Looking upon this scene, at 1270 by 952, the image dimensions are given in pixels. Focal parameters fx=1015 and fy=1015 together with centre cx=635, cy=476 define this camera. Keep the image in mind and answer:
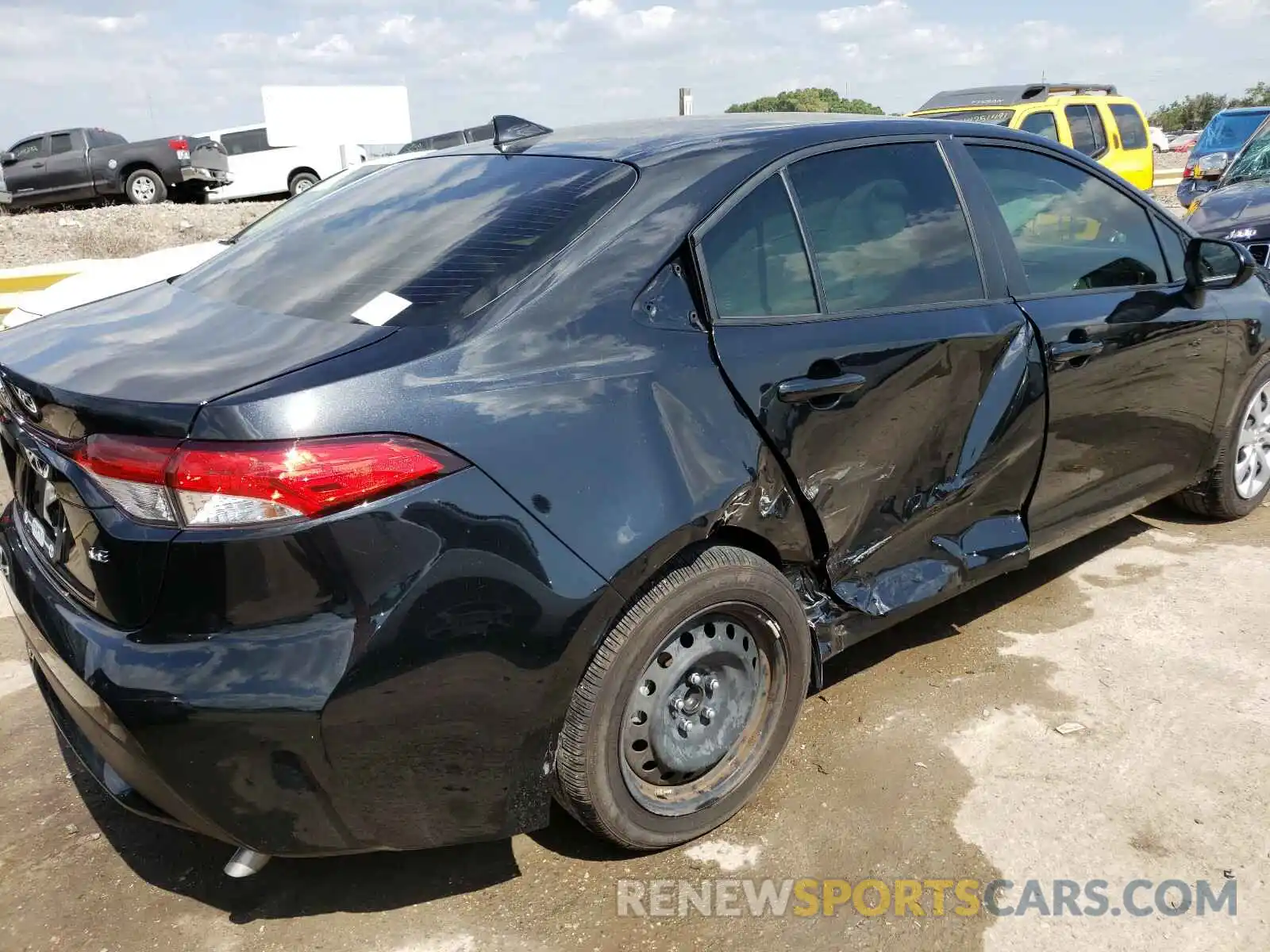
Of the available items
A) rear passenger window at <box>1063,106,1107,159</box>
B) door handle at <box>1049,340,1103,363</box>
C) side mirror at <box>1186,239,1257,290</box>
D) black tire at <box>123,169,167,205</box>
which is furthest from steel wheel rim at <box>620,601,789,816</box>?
black tire at <box>123,169,167,205</box>

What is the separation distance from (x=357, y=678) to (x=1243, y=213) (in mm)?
6919

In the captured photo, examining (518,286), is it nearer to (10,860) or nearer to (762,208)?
(762,208)

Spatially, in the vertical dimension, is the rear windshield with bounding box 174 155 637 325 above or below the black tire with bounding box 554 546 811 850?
above

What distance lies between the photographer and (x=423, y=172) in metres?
2.91

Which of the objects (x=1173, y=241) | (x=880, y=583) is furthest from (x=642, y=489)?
(x=1173, y=241)

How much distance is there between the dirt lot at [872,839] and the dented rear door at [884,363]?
1.39 feet

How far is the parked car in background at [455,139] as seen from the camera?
11.3 ft

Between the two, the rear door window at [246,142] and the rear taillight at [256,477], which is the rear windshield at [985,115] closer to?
the rear taillight at [256,477]

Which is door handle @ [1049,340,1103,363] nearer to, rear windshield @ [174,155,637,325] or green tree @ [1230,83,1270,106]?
rear windshield @ [174,155,637,325]

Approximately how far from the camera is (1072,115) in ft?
39.1

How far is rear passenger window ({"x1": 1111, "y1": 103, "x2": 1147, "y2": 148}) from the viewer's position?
1249 centimetres

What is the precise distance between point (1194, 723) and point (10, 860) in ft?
10.6

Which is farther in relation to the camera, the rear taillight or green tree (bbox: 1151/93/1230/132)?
green tree (bbox: 1151/93/1230/132)

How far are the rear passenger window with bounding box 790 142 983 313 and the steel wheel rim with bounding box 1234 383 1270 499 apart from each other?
2028 millimetres
